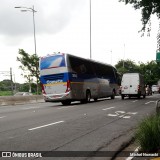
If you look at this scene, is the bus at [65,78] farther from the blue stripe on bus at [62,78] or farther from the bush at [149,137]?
the bush at [149,137]

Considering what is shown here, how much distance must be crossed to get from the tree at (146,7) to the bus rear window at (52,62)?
6.68 m

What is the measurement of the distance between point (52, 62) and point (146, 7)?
27.4 feet

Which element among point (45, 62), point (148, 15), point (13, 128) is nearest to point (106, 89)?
point (45, 62)

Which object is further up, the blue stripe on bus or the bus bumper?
the blue stripe on bus

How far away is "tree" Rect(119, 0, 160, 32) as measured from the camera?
21375 mm

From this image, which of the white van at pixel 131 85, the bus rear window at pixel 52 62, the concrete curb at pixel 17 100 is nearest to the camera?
the bus rear window at pixel 52 62

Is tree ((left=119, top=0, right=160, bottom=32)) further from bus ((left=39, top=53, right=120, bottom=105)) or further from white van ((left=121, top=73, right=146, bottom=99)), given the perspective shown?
white van ((left=121, top=73, right=146, bottom=99))

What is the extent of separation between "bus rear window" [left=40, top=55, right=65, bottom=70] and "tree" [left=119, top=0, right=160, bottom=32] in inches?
263

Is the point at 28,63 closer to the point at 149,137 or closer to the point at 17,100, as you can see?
the point at 17,100

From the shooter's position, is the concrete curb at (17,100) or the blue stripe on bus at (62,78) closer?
the blue stripe on bus at (62,78)

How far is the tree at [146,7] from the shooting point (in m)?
21.4

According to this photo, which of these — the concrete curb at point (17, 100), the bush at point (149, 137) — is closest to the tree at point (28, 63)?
the concrete curb at point (17, 100)

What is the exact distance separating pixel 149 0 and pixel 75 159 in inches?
610

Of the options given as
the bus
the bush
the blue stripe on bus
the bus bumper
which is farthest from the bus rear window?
the bush
